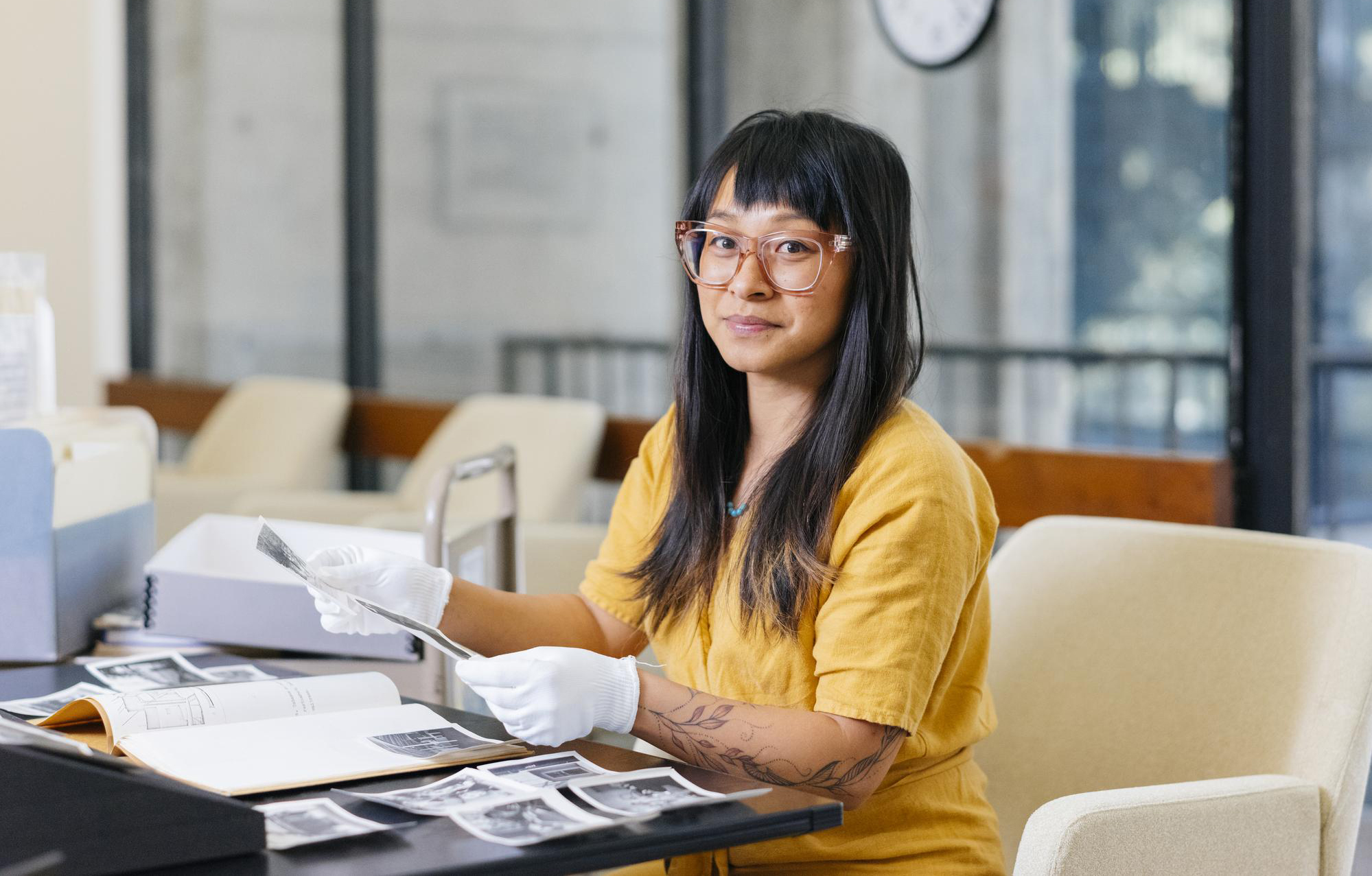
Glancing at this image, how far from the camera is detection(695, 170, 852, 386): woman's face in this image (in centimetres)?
138

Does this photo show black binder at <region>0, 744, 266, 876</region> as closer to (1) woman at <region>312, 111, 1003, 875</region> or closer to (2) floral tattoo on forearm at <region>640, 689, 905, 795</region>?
(1) woman at <region>312, 111, 1003, 875</region>

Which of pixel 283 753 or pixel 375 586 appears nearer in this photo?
pixel 283 753

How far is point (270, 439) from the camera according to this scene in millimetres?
4535

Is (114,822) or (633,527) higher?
(633,527)

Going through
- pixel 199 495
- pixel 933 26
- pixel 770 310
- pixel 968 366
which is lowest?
pixel 199 495

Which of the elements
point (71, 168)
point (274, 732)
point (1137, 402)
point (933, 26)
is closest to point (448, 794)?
point (274, 732)

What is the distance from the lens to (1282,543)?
157cm

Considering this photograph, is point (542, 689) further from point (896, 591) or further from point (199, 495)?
point (199, 495)

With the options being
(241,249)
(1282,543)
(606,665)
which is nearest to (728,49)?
(241,249)

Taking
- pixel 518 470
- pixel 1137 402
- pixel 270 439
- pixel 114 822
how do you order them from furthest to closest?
pixel 270 439 < pixel 518 470 < pixel 1137 402 < pixel 114 822

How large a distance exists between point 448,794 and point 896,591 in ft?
1.35

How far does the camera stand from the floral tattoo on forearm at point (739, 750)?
122 centimetres

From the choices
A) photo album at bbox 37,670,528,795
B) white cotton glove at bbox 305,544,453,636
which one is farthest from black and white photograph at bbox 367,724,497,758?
white cotton glove at bbox 305,544,453,636

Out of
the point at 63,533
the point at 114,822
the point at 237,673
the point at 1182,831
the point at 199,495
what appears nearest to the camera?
the point at 114,822
